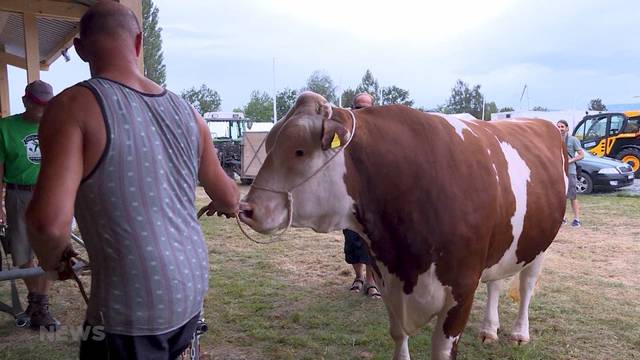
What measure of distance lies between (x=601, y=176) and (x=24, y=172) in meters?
12.0

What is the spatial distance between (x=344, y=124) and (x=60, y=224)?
→ 132 centimetres

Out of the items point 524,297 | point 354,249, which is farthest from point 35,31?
point 524,297

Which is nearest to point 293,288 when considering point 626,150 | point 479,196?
point 479,196

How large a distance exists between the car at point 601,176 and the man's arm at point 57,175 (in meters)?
12.5

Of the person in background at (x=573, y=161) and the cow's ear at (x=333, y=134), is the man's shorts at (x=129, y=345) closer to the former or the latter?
the cow's ear at (x=333, y=134)

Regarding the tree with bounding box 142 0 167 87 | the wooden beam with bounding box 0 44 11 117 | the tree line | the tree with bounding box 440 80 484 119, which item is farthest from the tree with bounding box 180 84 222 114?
the wooden beam with bounding box 0 44 11 117

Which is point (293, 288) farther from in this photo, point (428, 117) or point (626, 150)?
point (626, 150)

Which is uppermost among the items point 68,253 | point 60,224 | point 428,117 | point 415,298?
point 428,117

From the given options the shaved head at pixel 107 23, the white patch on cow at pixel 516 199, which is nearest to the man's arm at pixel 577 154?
the white patch on cow at pixel 516 199

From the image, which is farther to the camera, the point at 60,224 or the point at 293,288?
the point at 293,288

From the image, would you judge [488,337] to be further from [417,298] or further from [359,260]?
[417,298]

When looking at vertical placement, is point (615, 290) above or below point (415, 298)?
below

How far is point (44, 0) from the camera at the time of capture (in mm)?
5316

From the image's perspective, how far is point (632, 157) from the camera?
593 inches
